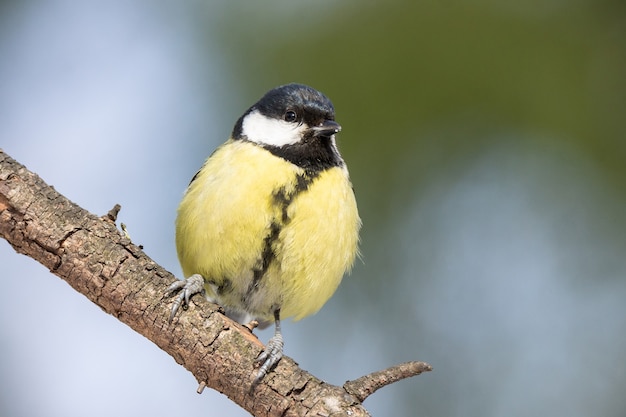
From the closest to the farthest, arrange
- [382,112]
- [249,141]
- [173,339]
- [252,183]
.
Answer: [173,339], [252,183], [249,141], [382,112]

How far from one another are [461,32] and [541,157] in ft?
2.94

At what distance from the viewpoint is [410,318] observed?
431 centimetres

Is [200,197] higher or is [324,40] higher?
[324,40]

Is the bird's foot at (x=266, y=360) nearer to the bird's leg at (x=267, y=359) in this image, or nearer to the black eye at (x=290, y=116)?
the bird's leg at (x=267, y=359)

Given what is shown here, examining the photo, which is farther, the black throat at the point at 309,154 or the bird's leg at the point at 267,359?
the black throat at the point at 309,154

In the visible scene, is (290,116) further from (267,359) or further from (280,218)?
(267,359)

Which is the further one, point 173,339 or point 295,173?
point 295,173

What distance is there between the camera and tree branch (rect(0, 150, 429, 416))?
2.33 metres

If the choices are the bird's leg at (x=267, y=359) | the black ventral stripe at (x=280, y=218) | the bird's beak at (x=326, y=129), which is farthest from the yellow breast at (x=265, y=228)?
the bird's leg at (x=267, y=359)

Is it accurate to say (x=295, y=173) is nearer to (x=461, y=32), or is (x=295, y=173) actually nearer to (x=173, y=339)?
(x=173, y=339)

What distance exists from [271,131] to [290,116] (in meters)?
0.10

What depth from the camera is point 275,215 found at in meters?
2.81

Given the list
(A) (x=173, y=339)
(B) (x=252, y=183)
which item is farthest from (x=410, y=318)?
(A) (x=173, y=339)

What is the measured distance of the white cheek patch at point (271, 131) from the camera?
9.95 feet
